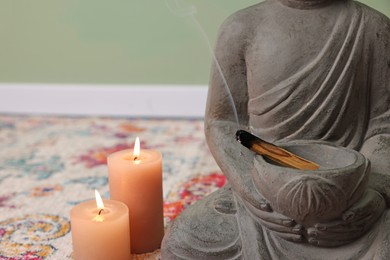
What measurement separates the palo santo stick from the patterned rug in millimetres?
393

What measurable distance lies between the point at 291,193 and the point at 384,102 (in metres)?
0.31

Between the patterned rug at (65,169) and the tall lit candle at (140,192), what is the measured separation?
0.13 ft

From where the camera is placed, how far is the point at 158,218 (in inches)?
51.3

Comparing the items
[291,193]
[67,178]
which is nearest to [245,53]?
[291,193]

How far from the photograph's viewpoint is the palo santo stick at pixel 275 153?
0.99 meters

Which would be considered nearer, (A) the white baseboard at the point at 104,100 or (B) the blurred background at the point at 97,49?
(B) the blurred background at the point at 97,49

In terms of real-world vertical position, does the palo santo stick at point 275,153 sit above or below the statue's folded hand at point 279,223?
above

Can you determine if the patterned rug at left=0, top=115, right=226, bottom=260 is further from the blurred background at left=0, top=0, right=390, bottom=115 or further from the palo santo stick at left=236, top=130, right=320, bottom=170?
the palo santo stick at left=236, top=130, right=320, bottom=170

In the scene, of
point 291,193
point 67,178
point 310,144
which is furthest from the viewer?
point 67,178

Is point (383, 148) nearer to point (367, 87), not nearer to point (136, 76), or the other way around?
point (367, 87)

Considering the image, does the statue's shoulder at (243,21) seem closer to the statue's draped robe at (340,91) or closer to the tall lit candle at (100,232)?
the statue's draped robe at (340,91)

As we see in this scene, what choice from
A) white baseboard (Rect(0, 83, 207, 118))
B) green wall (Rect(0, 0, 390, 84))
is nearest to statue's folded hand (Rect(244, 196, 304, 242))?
green wall (Rect(0, 0, 390, 84))

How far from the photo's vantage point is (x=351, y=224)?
0.98 meters

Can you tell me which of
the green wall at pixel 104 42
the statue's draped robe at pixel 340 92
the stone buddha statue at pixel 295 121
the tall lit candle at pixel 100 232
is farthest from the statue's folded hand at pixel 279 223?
the green wall at pixel 104 42
